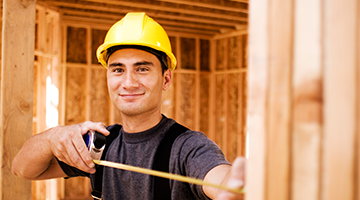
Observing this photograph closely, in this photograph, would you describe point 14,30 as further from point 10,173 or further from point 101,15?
point 101,15

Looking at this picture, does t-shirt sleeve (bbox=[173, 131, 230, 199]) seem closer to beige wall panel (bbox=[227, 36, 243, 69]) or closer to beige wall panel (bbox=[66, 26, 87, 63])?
beige wall panel (bbox=[66, 26, 87, 63])

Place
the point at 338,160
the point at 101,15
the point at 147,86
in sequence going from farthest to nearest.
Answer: the point at 101,15, the point at 147,86, the point at 338,160

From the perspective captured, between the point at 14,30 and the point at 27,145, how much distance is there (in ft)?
2.11

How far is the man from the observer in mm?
1643

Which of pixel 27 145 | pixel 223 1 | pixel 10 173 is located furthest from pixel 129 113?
pixel 223 1

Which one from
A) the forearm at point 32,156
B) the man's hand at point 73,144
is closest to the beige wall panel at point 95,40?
the forearm at point 32,156

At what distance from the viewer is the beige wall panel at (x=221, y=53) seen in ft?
28.7

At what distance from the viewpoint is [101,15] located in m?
6.88

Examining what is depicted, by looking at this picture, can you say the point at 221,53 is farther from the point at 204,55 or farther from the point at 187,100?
the point at 187,100

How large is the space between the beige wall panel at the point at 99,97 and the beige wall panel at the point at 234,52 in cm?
349

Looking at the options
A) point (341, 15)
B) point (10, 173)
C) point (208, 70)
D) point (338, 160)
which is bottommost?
point (10, 173)

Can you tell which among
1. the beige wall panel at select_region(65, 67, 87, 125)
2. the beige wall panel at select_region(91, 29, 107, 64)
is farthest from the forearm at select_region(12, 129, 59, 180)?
the beige wall panel at select_region(91, 29, 107, 64)

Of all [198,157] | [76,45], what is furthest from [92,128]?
[76,45]

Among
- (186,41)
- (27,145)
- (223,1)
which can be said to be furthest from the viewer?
(186,41)
